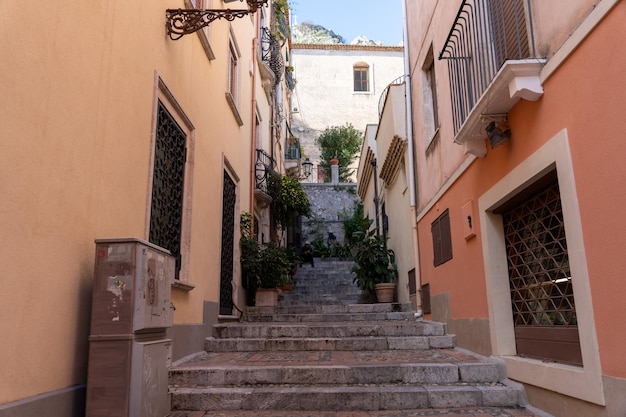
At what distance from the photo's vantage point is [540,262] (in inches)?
174

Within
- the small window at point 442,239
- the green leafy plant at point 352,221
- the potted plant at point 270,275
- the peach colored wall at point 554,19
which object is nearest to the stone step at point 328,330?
the small window at point 442,239

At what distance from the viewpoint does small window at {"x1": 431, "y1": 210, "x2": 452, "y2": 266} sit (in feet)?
22.5

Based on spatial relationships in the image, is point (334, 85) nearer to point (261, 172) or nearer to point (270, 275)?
point (261, 172)

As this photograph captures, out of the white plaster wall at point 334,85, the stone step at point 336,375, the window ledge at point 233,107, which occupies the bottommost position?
the stone step at point 336,375

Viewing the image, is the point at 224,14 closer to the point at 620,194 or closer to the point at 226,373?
the point at 226,373

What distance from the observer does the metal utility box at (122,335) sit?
3.37 metres

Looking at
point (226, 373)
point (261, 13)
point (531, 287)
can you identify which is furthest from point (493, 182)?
point (261, 13)

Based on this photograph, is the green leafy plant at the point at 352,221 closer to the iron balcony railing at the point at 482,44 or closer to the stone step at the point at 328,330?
the stone step at the point at 328,330

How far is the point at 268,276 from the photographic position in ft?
32.0

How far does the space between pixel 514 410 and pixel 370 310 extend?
5.18 m

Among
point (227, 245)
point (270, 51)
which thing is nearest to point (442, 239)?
point (227, 245)

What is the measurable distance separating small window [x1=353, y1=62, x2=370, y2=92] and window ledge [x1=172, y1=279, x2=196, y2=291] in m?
27.7

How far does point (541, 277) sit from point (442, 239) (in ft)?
9.13

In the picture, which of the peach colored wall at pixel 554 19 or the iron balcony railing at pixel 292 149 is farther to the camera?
the iron balcony railing at pixel 292 149
